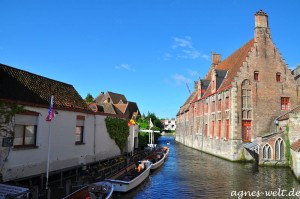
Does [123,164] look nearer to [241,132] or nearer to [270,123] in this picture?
[241,132]

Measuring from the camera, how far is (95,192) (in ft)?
44.7

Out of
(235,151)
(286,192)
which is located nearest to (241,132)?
→ (235,151)

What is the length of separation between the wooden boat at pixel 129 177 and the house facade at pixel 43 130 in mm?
3398

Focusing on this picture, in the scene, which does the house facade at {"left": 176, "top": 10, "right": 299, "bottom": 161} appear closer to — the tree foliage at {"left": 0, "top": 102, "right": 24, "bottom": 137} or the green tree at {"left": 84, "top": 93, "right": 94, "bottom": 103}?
the tree foliage at {"left": 0, "top": 102, "right": 24, "bottom": 137}

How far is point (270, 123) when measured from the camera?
102 ft

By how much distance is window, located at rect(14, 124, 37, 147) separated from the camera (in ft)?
50.1

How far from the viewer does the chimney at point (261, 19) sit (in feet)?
Answer: 105

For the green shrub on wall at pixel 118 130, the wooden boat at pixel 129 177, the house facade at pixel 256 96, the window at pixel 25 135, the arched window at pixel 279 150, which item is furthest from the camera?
the house facade at pixel 256 96

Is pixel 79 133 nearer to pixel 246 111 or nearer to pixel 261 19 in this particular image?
pixel 246 111

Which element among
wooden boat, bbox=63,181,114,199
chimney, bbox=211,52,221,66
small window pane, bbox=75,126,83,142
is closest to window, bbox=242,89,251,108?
small window pane, bbox=75,126,83,142

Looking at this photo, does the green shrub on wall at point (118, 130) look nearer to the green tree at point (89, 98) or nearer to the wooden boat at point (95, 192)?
the wooden boat at point (95, 192)

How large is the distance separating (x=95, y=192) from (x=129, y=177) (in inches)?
178

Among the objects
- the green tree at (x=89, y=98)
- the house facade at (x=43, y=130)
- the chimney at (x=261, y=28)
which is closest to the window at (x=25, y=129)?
the house facade at (x=43, y=130)

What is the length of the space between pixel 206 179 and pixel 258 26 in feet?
64.6
